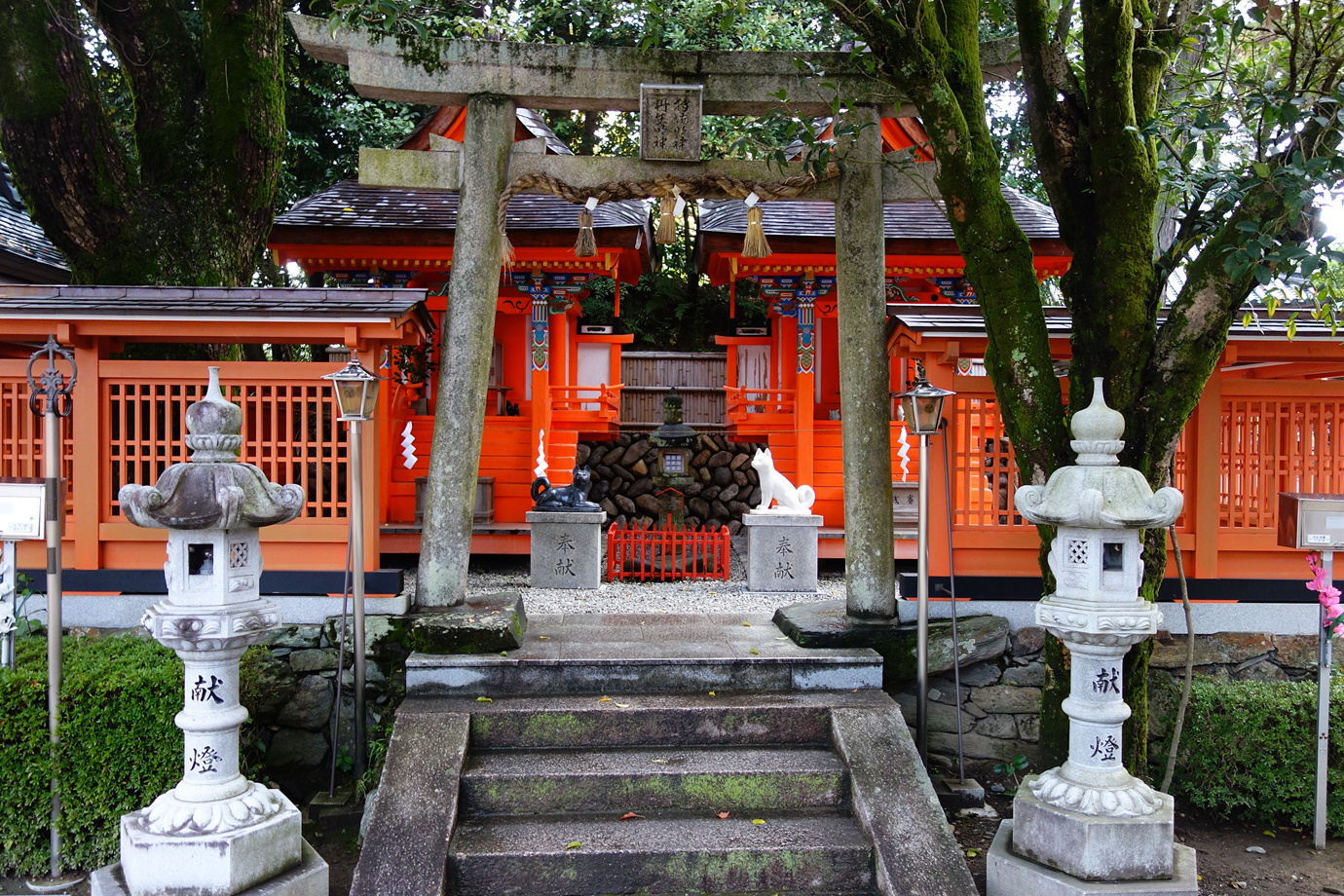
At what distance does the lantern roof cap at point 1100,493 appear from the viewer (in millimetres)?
3918

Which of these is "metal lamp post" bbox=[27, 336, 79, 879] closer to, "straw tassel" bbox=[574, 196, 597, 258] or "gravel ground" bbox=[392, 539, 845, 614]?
"gravel ground" bbox=[392, 539, 845, 614]

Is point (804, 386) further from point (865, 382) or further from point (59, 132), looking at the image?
point (59, 132)

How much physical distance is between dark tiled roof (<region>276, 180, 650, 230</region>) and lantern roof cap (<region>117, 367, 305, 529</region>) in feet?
21.1

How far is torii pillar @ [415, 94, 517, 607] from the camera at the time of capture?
5.94 metres

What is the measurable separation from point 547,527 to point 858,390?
367cm

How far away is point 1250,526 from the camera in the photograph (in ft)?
20.9

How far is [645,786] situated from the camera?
4555 millimetres

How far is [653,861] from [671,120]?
183 inches

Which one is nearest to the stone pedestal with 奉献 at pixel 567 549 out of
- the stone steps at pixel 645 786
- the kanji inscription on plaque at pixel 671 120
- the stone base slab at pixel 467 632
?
the stone base slab at pixel 467 632

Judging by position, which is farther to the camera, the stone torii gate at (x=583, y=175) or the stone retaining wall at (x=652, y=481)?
the stone retaining wall at (x=652, y=481)

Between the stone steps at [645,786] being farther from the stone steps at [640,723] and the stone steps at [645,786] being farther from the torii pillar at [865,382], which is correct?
the torii pillar at [865,382]

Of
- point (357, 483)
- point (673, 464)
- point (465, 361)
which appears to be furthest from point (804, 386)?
point (357, 483)

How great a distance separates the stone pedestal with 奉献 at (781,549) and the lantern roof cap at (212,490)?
4954 millimetres

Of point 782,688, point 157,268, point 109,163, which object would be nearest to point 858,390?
point 782,688
